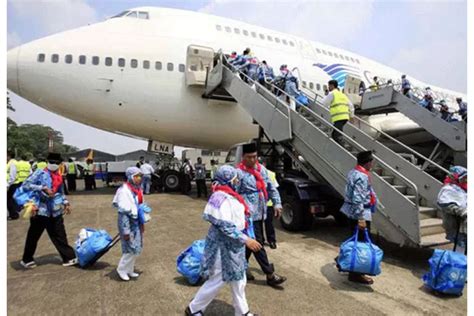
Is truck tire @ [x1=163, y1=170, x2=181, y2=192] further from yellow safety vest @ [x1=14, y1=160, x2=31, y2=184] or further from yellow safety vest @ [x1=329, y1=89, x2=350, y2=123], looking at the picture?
yellow safety vest @ [x1=329, y1=89, x2=350, y2=123]

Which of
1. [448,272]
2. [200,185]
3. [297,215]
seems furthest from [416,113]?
[200,185]

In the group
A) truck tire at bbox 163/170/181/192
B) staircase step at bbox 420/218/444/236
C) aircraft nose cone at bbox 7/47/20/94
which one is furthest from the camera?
truck tire at bbox 163/170/181/192

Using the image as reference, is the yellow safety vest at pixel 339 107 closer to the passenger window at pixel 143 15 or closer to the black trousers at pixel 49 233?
the black trousers at pixel 49 233

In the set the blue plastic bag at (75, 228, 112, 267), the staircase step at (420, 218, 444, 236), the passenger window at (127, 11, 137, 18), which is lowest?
the blue plastic bag at (75, 228, 112, 267)

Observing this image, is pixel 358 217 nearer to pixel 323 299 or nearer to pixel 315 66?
pixel 323 299

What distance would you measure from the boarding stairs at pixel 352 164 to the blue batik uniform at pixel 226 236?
3.17m

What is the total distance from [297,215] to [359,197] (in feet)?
8.19

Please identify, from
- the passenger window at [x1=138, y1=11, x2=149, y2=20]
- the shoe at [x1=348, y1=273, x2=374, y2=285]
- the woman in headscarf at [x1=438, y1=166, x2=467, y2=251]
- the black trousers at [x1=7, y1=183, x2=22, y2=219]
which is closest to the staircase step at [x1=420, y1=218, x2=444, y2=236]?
the woman in headscarf at [x1=438, y1=166, x2=467, y2=251]

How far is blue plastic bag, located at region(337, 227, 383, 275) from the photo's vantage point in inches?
154

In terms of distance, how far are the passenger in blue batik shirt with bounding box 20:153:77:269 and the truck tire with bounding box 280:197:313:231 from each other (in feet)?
13.5

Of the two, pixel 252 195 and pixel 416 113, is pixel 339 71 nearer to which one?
pixel 416 113

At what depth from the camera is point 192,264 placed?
4000mm

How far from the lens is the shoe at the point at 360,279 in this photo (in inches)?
161

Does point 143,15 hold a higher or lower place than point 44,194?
higher
